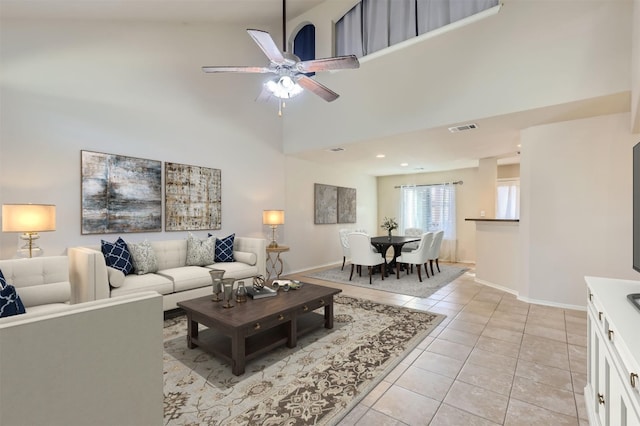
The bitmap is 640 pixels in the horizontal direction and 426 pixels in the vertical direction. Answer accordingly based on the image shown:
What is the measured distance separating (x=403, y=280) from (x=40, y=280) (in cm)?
481

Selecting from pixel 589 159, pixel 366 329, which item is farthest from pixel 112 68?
pixel 589 159

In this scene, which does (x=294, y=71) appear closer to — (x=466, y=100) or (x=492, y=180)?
(x=466, y=100)

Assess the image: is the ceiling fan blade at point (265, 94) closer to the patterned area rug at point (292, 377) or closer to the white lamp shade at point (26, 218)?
the white lamp shade at point (26, 218)

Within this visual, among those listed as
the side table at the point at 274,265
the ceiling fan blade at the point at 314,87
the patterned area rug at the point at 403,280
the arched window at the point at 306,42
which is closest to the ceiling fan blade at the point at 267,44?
the ceiling fan blade at the point at 314,87

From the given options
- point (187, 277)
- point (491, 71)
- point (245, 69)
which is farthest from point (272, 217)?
point (491, 71)

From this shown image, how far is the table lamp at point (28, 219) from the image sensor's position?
2.56 metres

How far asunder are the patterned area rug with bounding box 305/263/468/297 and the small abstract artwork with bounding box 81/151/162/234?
2.98m

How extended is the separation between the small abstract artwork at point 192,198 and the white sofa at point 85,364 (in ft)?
10.4

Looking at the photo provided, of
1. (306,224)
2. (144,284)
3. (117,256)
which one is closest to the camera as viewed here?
(144,284)

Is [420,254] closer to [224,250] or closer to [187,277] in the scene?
[224,250]

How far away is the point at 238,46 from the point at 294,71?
300cm

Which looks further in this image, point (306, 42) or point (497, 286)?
point (306, 42)

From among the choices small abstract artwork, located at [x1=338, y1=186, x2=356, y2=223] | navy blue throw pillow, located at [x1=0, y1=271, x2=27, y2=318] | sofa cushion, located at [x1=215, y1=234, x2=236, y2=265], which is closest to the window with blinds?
small abstract artwork, located at [x1=338, y1=186, x2=356, y2=223]

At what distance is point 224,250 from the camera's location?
4332 millimetres
